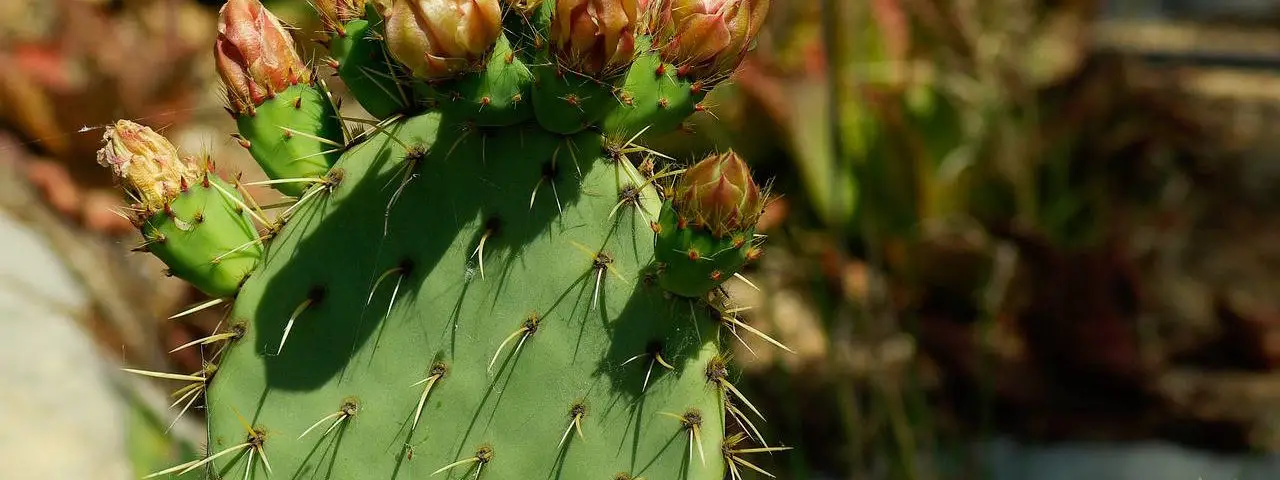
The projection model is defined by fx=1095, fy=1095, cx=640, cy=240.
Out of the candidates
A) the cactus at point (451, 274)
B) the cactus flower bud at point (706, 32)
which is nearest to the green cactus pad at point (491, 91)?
the cactus at point (451, 274)

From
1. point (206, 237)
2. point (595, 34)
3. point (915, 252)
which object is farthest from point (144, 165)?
point (915, 252)

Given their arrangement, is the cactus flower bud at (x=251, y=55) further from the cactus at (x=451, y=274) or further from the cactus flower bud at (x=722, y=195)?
the cactus flower bud at (x=722, y=195)

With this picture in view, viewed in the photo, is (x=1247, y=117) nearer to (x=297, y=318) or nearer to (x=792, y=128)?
(x=792, y=128)

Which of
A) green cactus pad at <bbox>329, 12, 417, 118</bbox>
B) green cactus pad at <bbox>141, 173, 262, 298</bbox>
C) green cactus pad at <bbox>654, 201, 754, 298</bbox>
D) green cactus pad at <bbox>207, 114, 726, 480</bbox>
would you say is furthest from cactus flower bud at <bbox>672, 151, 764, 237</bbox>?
green cactus pad at <bbox>141, 173, 262, 298</bbox>

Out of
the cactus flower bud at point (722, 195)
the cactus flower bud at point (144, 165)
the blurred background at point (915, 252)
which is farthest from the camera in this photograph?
the blurred background at point (915, 252)

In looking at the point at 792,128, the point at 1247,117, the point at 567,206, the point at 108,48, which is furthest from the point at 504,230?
the point at 1247,117

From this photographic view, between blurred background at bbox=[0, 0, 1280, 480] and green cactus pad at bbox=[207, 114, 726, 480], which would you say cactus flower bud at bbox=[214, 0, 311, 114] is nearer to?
green cactus pad at bbox=[207, 114, 726, 480]
